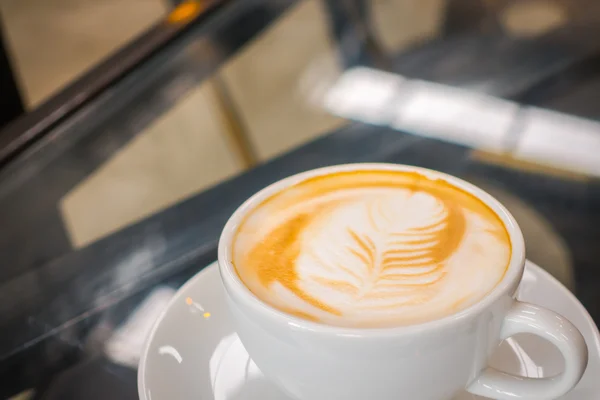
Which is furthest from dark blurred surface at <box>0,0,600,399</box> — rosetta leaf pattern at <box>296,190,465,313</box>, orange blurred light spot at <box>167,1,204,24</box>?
rosetta leaf pattern at <box>296,190,465,313</box>

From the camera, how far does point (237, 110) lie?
65 cm

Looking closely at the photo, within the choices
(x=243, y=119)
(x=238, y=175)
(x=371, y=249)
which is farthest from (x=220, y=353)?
(x=243, y=119)

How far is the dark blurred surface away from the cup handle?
0.12 m

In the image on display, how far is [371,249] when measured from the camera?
1.04ft

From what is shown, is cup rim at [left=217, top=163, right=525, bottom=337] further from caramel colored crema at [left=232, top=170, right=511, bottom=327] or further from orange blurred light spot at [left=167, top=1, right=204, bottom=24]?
orange blurred light spot at [left=167, top=1, right=204, bottom=24]

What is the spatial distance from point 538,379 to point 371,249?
10 cm

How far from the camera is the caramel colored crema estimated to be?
0.28 m

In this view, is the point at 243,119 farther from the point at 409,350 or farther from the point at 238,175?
the point at 409,350

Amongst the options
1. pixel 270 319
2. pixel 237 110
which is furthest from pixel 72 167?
pixel 270 319

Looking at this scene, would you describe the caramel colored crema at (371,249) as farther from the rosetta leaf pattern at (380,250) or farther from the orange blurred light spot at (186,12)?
the orange blurred light spot at (186,12)

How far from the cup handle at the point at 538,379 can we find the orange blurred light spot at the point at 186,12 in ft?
1.71

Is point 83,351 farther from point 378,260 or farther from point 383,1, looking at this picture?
point 383,1

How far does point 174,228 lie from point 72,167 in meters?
0.14

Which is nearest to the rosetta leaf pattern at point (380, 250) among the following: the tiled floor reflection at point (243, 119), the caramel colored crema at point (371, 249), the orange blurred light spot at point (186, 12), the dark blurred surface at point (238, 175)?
the caramel colored crema at point (371, 249)
